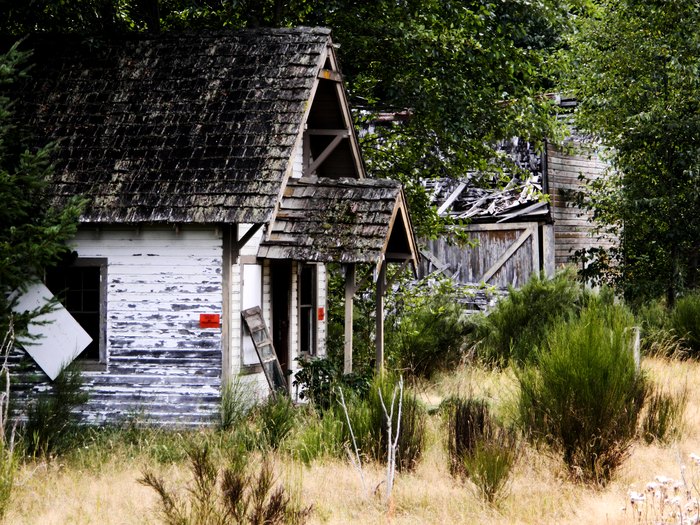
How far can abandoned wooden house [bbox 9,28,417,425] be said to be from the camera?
13.2m

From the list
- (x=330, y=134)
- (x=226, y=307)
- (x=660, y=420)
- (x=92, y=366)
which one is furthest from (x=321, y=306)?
(x=660, y=420)

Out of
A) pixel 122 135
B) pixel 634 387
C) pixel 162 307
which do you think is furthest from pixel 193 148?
pixel 634 387

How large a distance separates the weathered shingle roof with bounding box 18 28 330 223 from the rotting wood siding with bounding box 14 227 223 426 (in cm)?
54

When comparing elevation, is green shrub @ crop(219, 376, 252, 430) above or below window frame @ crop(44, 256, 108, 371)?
below

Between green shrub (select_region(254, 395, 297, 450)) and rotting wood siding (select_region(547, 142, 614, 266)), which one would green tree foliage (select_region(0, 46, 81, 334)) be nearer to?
green shrub (select_region(254, 395, 297, 450))

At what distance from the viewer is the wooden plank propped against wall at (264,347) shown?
1362cm

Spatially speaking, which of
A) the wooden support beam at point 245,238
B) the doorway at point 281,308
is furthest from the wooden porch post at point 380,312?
the wooden support beam at point 245,238

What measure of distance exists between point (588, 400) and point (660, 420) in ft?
6.36

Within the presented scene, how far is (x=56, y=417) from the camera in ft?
39.8

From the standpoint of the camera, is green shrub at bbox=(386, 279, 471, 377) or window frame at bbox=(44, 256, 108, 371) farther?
green shrub at bbox=(386, 279, 471, 377)

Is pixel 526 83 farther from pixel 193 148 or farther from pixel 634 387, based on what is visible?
pixel 634 387

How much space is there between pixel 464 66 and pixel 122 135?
7735 mm

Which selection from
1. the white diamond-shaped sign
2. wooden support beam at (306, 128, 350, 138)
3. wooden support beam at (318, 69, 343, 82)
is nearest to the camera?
the white diamond-shaped sign

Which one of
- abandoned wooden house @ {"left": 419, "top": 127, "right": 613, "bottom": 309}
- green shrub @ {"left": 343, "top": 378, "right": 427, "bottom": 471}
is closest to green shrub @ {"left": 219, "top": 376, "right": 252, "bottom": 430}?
green shrub @ {"left": 343, "top": 378, "right": 427, "bottom": 471}
